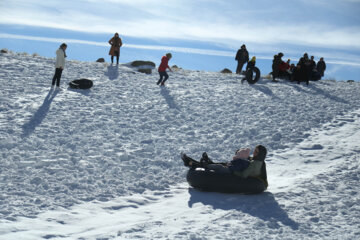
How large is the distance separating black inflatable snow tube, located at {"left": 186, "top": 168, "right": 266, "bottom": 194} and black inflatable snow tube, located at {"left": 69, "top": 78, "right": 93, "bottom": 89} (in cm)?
982

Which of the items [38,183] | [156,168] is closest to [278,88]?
[156,168]

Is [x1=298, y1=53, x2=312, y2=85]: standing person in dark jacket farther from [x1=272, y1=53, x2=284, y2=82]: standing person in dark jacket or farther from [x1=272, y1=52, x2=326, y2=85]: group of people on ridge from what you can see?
[x1=272, y1=53, x2=284, y2=82]: standing person in dark jacket

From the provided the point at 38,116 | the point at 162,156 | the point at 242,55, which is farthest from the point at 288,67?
the point at 38,116

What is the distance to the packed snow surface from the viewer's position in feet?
22.1

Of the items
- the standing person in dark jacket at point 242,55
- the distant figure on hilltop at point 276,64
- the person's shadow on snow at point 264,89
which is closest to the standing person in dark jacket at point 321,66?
the distant figure on hilltop at point 276,64

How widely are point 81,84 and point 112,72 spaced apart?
4.34 meters

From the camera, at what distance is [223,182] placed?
27.1 ft

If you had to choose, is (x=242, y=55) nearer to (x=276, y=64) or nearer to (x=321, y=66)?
(x=276, y=64)

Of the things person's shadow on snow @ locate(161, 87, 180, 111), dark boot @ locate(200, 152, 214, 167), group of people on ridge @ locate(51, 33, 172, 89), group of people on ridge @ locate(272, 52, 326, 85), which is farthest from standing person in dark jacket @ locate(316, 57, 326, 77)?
dark boot @ locate(200, 152, 214, 167)

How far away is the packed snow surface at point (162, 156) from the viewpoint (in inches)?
266

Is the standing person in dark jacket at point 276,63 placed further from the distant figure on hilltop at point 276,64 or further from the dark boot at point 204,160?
the dark boot at point 204,160

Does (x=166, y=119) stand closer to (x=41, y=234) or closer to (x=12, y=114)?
(x=12, y=114)

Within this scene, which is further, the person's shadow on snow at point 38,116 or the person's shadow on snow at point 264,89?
the person's shadow on snow at point 264,89

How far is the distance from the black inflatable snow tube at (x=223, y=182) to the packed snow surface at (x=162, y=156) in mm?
178
